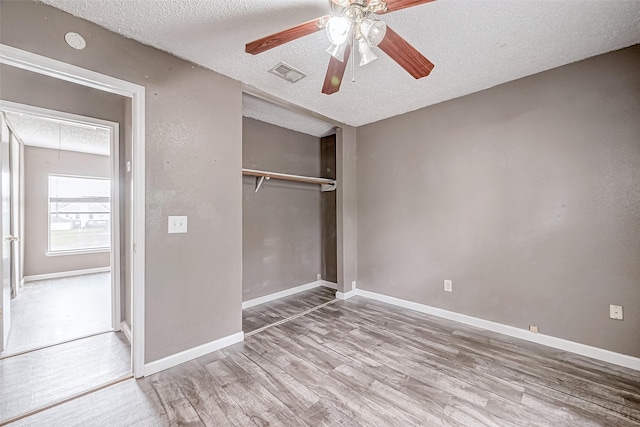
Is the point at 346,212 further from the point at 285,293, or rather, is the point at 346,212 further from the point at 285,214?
the point at 285,293

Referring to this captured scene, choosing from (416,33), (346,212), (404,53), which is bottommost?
(346,212)

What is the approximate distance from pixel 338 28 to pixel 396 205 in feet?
8.16

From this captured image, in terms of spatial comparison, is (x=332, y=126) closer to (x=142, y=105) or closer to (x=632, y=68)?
(x=142, y=105)

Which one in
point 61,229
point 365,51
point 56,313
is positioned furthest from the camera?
point 61,229

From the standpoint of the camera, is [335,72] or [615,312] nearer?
[335,72]

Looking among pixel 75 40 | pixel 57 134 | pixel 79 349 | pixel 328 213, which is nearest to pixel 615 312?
pixel 328 213

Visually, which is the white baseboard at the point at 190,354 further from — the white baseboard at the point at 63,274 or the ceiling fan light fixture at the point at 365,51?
the white baseboard at the point at 63,274

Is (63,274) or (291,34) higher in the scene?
(291,34)

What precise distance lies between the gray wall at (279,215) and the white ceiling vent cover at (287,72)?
1.24 m

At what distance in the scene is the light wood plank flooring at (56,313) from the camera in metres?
2.58

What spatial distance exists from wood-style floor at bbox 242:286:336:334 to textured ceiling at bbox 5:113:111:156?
3050mm

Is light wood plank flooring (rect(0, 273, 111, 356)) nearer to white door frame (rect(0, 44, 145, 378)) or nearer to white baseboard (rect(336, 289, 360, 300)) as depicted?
white door frame (rect(0, 44, 145, 378))

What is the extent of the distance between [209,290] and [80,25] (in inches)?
81.7

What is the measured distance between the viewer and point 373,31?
1356mm
